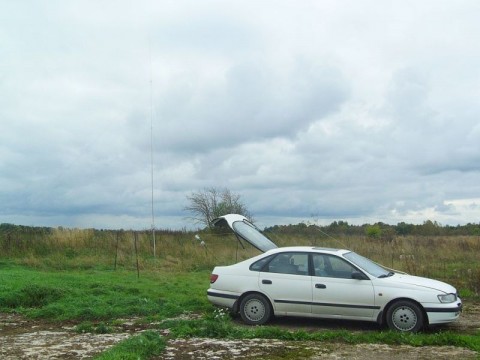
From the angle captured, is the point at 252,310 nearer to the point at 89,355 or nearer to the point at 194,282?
the point at 89,355

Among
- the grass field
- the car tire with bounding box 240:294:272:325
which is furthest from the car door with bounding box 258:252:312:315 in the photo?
the grass field

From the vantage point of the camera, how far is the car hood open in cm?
1217

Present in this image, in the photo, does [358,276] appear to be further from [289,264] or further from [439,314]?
[439,314]

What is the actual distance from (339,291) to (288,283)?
97 cm

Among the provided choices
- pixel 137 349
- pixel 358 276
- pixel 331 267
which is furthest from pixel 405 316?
pixel 137 349

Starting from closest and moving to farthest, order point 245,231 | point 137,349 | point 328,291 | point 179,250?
point 137,349 < point 328,291 < point 245,231 < point 179,250

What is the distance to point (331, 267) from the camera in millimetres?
10500

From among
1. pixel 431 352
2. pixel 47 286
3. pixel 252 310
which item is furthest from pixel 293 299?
pixel 47 286

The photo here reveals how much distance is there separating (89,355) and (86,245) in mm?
19520

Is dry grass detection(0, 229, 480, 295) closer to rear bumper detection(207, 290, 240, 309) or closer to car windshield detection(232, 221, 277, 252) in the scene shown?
car windshield detection(232, 221, 277, 252)

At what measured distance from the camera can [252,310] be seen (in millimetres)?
10680

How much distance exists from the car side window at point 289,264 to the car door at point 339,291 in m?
0.22

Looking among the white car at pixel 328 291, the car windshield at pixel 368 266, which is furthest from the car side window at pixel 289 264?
the car windshield at pixel 368 266

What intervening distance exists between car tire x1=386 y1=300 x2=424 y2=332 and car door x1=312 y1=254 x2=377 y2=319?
13.0 inches
